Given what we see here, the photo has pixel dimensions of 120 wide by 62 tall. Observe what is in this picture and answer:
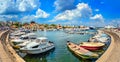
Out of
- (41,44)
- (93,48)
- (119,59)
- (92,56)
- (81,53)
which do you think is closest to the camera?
(119,59)

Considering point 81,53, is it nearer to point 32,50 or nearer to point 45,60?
point 45,60

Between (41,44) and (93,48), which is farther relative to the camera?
(93,48)

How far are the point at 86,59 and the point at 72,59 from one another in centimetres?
272

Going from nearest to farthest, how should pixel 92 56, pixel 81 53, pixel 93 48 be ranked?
pixel 92 56 < pixel 81 53 < pixel 93 48

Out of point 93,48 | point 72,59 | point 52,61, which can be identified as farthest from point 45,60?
point 93,48

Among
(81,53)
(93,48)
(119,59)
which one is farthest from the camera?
(93,48)

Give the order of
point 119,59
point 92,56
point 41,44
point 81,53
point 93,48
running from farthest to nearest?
1. point 93,48
2. point 41,44
3. point 81,53
4. point 92,56
5. point 119,59

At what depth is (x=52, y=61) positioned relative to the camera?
3853 cm

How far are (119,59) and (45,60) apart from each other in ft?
46.4

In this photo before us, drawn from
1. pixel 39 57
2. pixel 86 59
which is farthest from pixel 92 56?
pixel 39 57

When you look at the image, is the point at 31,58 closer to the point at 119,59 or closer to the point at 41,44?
the point at 41,44

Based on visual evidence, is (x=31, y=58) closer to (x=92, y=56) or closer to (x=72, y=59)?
(x=72, y=59)

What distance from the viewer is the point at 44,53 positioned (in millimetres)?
45562

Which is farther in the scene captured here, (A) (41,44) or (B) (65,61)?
(A) (41,44)
